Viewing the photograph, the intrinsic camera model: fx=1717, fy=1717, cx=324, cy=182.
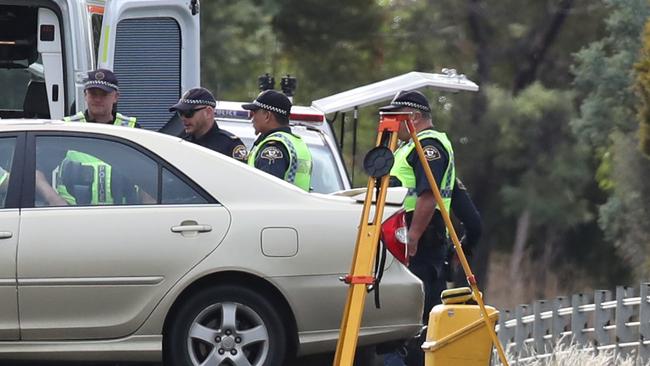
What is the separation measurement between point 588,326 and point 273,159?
203 inches

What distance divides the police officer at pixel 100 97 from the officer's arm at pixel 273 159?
1054mm

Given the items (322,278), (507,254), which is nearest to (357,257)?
(322,278)

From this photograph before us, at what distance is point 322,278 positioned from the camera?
7.85m

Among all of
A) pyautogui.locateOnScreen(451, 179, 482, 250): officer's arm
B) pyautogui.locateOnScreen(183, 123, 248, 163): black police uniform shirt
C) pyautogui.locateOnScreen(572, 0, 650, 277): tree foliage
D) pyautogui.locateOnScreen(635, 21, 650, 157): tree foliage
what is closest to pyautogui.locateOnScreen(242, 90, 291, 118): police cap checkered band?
pyautogui.locateOnScreen(183, 123, 248, 163): black police uniform shirt

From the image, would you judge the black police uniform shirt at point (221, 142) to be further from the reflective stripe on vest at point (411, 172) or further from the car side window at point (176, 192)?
the car side window at point (176, 192)

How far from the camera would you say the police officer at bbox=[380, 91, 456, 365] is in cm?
885

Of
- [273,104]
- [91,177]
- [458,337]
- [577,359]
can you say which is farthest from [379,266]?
[577,359]

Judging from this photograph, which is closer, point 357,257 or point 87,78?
point 357,257

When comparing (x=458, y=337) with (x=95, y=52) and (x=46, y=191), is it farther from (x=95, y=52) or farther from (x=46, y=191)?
(x=95, y=52)

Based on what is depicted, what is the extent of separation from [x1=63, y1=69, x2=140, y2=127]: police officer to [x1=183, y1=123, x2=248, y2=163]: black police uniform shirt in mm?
405

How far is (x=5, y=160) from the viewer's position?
780 centimetres

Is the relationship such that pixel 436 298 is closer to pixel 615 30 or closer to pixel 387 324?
pixel 387 324

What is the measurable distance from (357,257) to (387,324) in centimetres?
90

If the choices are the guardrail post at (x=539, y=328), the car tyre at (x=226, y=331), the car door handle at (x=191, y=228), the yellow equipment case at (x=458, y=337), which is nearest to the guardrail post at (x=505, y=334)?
the guardrail post at (x=539, y=328)
